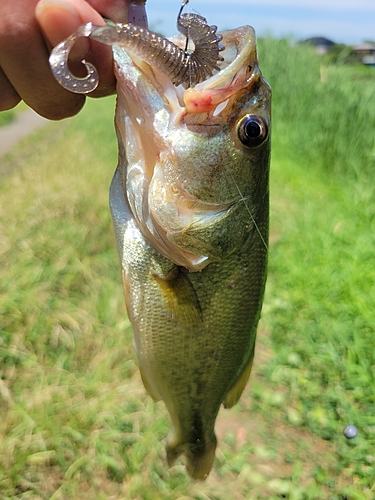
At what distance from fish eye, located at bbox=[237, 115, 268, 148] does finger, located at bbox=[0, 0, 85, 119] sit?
0.44 meters

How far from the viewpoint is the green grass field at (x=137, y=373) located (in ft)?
8.50

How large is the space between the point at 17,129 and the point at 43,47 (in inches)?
603

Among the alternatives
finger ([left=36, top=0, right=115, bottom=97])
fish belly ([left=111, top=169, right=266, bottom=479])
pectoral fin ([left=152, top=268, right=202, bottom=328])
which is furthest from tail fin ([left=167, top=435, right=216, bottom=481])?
finger ([left=36, top=0, right=115, bottom=97])

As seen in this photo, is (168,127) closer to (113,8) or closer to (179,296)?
(113,8)

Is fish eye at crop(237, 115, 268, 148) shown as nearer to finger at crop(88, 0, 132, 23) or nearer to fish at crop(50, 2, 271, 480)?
fish at crop(50, 2, 271, 480)

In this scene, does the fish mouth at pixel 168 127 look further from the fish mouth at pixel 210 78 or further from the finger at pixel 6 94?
the finger at pixel 6 94

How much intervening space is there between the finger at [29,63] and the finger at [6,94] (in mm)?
11

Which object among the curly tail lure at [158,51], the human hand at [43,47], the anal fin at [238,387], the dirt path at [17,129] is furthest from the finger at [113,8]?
the dirt path at [17,129]

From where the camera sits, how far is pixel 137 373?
3.25 meters

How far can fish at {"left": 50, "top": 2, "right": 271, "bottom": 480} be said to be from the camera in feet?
3.76

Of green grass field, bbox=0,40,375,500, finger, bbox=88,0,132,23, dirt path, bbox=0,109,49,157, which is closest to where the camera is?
finger, bbox=88,0,132,23

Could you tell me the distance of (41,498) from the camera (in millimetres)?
2398

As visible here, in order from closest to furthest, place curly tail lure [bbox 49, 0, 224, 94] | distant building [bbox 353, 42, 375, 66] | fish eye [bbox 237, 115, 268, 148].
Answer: curly tail lure [bbox 49, 0, 224, 94]
fish eye [bbox 237, 115, 268, 148]
distant building [bbox 353, 42, 375, 66]

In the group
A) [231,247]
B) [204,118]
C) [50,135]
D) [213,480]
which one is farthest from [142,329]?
[50,135]
